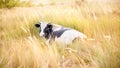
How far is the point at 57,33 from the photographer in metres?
1.59

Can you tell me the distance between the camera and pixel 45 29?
161 cm

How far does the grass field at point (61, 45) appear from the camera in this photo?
1.51 m

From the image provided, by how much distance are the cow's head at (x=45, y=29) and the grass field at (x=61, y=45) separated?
3cm

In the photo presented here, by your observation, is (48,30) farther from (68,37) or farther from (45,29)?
(68,37)

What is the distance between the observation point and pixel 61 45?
62.1 inches

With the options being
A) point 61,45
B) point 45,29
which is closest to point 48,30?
point 45,29

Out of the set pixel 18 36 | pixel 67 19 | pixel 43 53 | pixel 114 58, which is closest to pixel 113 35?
pixel 114 58

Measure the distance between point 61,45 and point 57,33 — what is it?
0.26 feet

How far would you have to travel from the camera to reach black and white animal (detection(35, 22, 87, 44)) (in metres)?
1.58

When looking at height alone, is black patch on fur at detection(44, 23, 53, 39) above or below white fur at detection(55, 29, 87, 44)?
above

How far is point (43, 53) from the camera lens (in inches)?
60.5

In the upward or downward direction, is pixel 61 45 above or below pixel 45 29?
below

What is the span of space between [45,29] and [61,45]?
5.8 inches

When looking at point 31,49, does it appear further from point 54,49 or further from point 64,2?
point 64,2
